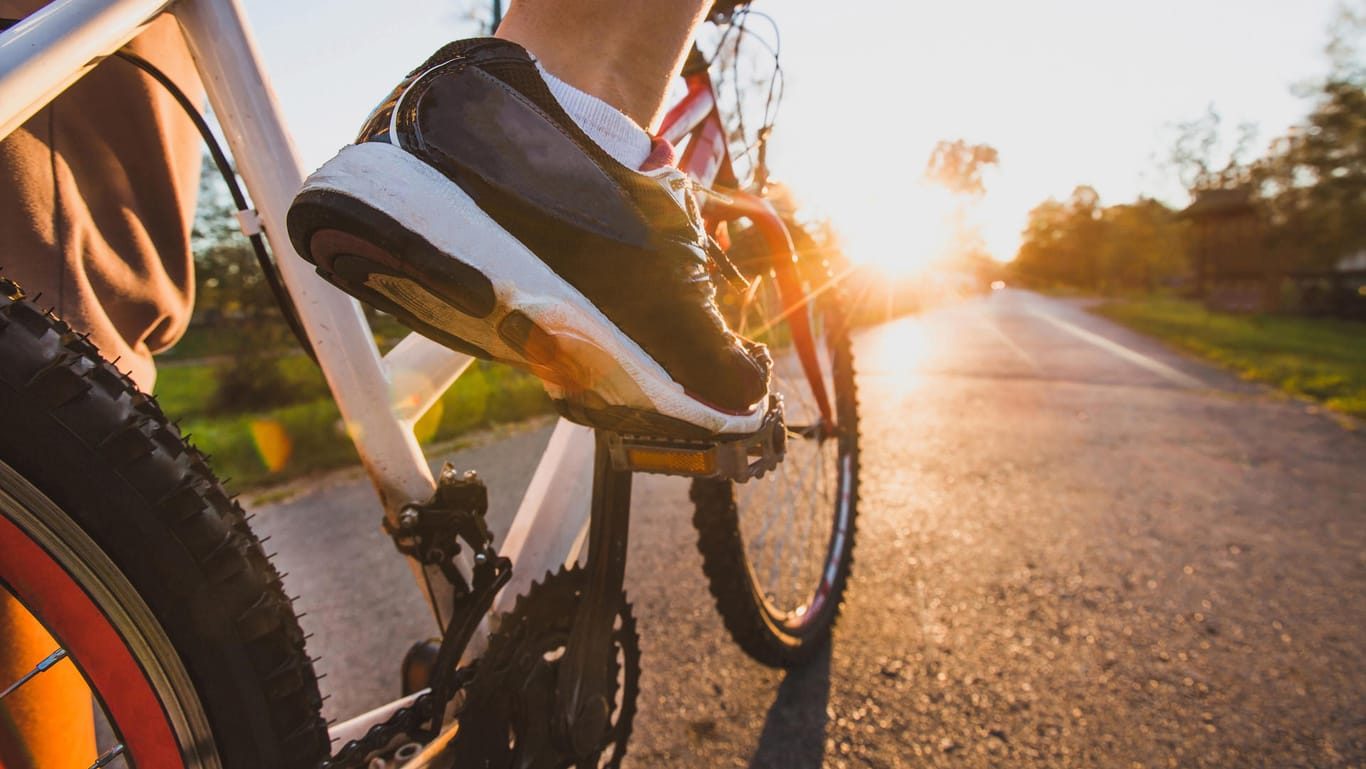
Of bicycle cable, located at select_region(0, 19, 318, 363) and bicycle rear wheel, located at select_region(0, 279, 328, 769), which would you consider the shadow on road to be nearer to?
bicycle rear wheel, located at select_region(0, 279, 328, 769)

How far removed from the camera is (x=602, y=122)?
0.81 meters

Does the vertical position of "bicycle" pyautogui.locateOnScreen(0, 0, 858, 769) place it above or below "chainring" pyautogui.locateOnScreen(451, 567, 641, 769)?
above

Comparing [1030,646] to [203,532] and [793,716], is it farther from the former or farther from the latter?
[203,532]

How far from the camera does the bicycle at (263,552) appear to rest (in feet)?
2.03

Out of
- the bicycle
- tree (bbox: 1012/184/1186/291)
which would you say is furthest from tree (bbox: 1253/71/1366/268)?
tree (bbox: 1012/184/1186/291)

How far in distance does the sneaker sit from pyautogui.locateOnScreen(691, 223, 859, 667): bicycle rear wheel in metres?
0.73

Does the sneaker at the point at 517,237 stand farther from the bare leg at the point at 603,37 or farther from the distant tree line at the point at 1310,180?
the distant tree line at the point at 1310,180

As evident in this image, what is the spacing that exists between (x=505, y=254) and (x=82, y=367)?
1.24ft

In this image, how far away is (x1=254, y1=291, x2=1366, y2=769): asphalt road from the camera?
1583mm

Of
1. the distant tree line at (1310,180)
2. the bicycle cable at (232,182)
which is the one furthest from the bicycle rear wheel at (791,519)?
the distant tree line at (1310,180)

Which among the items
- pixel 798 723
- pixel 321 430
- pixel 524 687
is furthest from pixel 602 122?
pixel 321 430

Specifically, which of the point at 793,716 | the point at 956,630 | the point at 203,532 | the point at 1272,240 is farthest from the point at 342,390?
the point at 1272,240

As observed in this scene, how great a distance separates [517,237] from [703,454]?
1.35 ft

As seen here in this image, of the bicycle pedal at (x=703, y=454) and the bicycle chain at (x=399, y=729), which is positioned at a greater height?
the bicycle pedal at (x=703, y=454)
